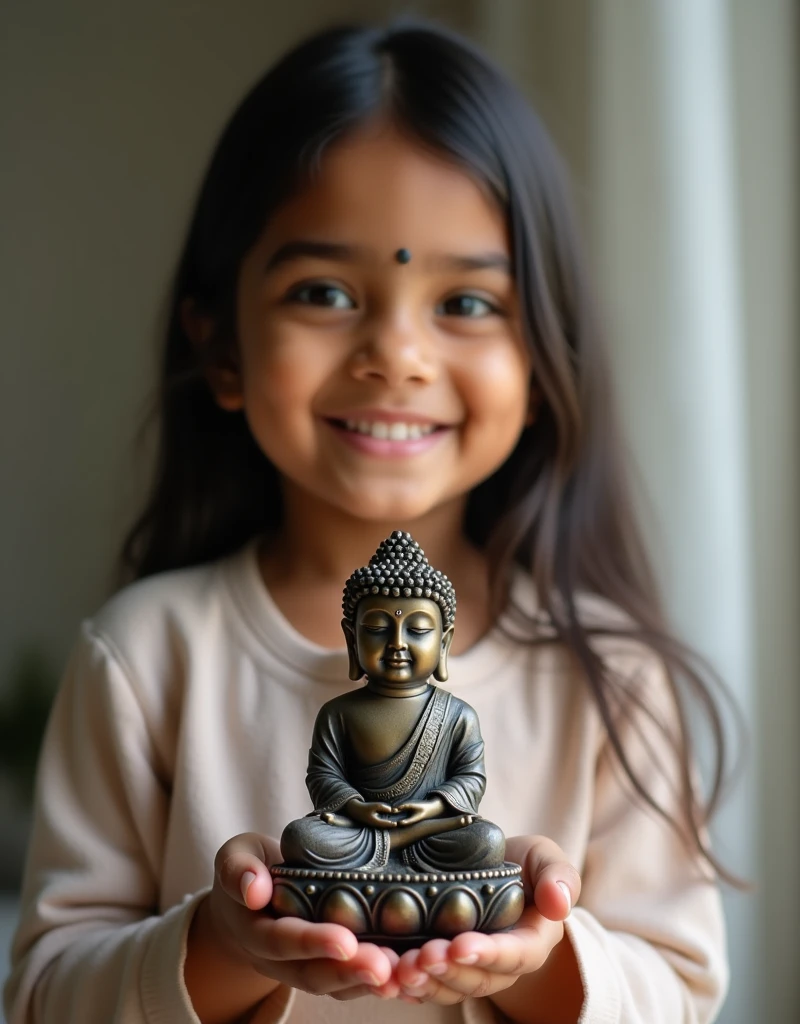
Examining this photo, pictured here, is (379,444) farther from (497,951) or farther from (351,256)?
(497,951)

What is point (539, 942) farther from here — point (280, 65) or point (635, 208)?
point (635, 208)

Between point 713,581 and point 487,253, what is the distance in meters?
0.61

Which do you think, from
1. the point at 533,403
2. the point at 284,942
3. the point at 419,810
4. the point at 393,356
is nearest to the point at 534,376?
the point at 533,403

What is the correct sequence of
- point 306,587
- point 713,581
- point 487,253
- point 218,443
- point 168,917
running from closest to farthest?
point 168,917, point 487,253, point 306,587, point 218,443, point 713,581

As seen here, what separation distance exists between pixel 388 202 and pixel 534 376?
28cm

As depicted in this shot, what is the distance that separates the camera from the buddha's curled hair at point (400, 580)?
89 centimetres

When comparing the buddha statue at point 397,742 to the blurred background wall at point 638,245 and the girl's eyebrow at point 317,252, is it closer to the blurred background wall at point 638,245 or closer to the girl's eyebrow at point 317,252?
the girl's eyebrow at point 317,252

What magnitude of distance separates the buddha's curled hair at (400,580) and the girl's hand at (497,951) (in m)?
0.20

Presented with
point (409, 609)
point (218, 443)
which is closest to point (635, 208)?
point (218, 443)

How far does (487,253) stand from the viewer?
120 cm

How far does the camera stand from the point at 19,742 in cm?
229

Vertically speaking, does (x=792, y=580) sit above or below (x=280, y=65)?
below

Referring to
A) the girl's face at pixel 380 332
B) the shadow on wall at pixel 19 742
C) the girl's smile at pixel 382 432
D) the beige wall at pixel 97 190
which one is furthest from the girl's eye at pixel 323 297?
the shadow on wall at pixel 19 742

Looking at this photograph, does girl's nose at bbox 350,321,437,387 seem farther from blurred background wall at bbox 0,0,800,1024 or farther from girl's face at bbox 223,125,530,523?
blurred background wall at bbox 0,0,800,1024
